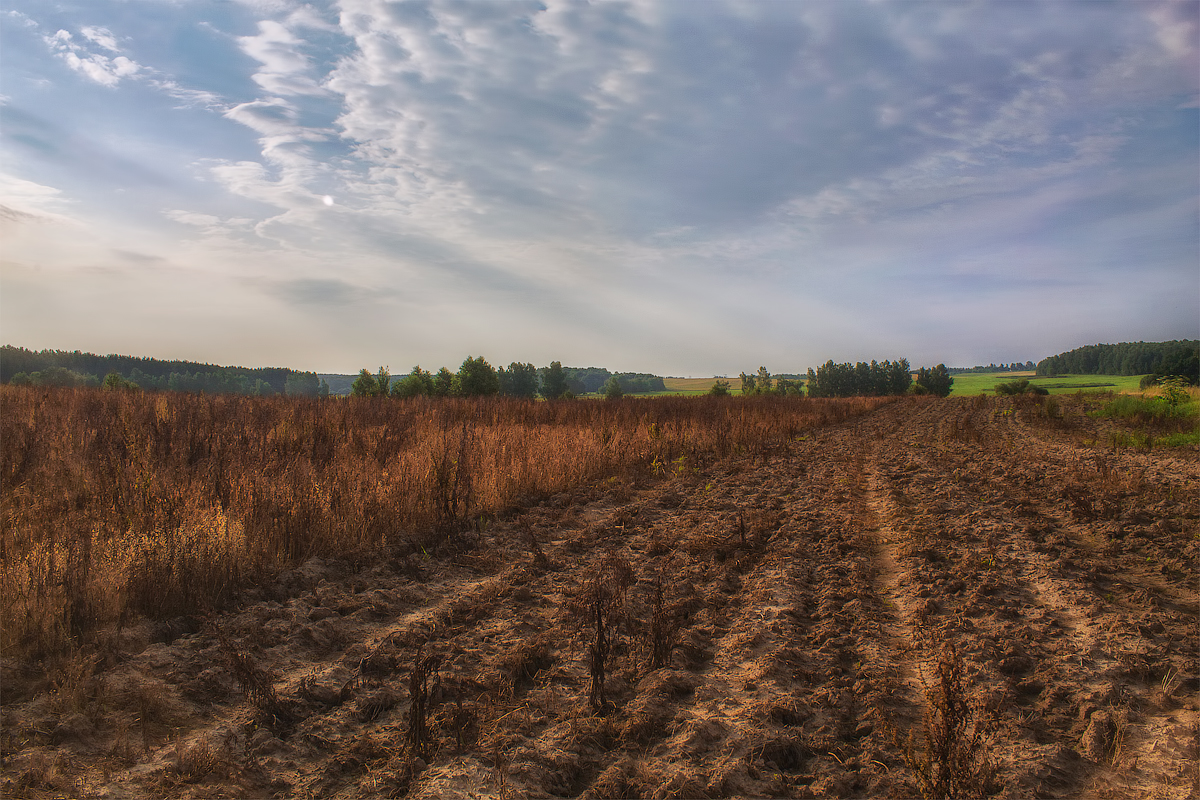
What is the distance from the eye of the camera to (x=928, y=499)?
7289 mm

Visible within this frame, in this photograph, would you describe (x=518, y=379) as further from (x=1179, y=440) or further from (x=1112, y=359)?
(x=1112, y=359)

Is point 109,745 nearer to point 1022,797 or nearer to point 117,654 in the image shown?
point 117,654

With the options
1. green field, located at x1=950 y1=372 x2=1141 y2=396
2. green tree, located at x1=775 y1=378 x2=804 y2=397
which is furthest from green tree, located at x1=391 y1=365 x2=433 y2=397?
green field, located at x1=950 y1=372 x2=1141 y2=396

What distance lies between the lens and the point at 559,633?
11.7ft

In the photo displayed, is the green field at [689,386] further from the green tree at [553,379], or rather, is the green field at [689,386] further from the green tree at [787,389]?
the green tree at [553,379]

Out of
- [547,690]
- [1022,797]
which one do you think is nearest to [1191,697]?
[1022,797]

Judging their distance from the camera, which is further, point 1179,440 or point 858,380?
point 858,380

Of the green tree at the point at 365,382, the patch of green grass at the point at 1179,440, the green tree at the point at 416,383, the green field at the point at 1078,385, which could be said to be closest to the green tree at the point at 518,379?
the green tree at the point at 416,383

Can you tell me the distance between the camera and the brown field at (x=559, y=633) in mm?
2361

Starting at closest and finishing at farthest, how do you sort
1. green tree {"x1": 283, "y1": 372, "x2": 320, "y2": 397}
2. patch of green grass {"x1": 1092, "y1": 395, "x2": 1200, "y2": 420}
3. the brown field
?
1. the brown field
2. patch of green grass {"x1": 1092, "y1": 395, "x2": 1200, "y2": 420}
3. green tree {"x1": 283, "y1": 372, "x2": 320, "y2": 397}

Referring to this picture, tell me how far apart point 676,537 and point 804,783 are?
3517 mm

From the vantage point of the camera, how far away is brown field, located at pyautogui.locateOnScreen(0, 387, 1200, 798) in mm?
2361

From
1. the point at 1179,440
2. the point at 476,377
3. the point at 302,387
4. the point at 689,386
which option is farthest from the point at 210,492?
the point at 689,386

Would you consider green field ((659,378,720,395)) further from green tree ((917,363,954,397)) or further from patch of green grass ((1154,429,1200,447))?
patch of green grass ((1154,429,1200,447))
